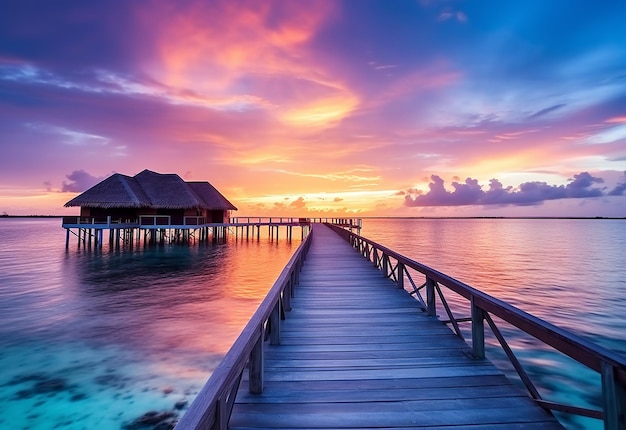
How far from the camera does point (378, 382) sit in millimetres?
2994

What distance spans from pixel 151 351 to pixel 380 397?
6174 millimetres

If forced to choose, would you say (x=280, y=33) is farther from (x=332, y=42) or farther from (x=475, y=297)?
(x=475, y=297)

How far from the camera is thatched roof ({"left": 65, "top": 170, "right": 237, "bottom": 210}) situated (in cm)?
2633

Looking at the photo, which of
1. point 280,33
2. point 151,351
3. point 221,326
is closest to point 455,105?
point 280,33

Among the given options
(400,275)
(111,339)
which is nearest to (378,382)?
(400,275)

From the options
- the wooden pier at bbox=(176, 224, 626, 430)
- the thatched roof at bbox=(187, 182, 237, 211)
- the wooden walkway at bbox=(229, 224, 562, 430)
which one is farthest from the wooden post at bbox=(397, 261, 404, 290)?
the thatched roof at bbox=(187, 182, 237, 211)

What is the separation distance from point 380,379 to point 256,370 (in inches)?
47.3

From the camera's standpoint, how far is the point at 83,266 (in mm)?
18172

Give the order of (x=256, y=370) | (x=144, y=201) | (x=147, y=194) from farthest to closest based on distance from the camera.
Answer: (x=147, y=194) < (x=144, y=201) < (x=256, y=370)

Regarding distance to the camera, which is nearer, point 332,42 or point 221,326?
point 221,326

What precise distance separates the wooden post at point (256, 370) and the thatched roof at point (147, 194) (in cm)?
2753

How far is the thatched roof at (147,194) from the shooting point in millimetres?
26328

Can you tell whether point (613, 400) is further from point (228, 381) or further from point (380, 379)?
point (228, 381)

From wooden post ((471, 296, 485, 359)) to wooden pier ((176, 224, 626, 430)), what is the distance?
0.04 feet
